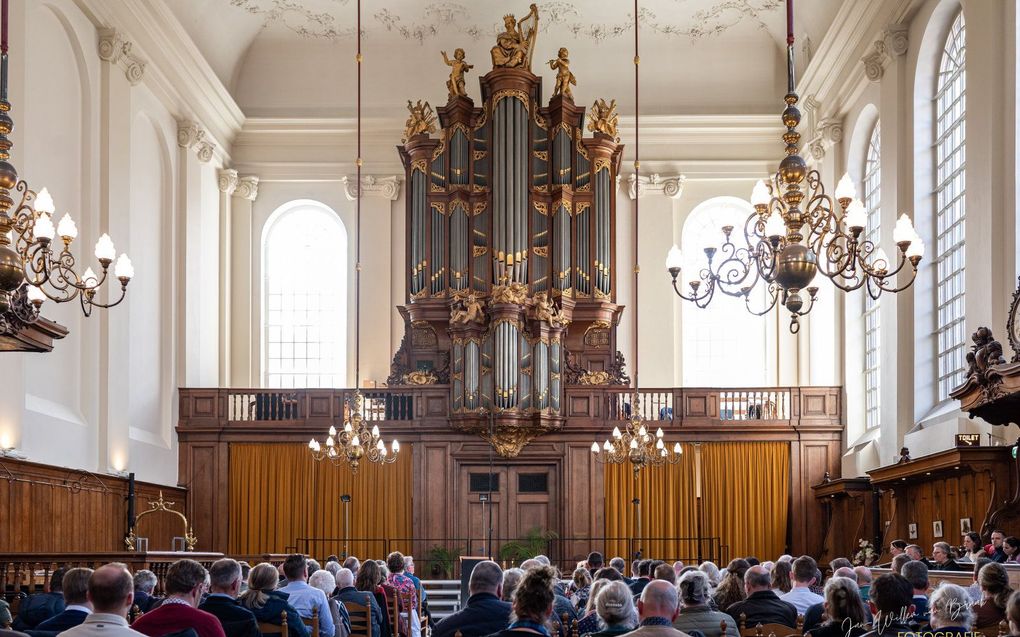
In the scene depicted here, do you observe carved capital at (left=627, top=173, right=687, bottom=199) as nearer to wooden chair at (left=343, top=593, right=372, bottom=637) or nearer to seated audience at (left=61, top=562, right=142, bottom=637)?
wooden chair at (left=343, top=593, right=372, bottom=637)

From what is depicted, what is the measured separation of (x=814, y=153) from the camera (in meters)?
21.5

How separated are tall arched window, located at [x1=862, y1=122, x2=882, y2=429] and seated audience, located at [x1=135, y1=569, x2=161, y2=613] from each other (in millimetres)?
13070

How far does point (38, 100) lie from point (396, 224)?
28.6 feet

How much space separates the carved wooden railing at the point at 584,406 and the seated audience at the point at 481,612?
525 inches

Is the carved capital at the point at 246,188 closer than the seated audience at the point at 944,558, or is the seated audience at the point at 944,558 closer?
the seated audience at the point at 944,558

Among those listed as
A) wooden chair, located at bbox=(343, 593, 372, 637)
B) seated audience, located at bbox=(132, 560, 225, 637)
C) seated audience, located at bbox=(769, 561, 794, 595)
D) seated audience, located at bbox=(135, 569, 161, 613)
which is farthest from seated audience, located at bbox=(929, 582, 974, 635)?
seated audience, located at bbox=(135, 569, 161, 613)

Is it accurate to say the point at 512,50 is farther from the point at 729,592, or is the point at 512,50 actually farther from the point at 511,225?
the point at 729,592

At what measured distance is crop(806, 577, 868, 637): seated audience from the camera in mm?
6301

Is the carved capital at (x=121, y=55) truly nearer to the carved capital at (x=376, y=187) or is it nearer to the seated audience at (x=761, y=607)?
the carved capital at (x=376, y=187)

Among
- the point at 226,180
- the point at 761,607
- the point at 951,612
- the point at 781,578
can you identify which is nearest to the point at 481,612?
the point at 761,607

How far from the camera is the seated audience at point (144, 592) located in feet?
28.0

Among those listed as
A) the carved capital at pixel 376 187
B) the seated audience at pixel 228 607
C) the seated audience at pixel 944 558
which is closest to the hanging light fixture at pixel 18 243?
the seated audience at pixel 228 607

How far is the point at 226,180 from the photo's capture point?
75.8 ft

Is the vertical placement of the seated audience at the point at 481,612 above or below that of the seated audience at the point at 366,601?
above
